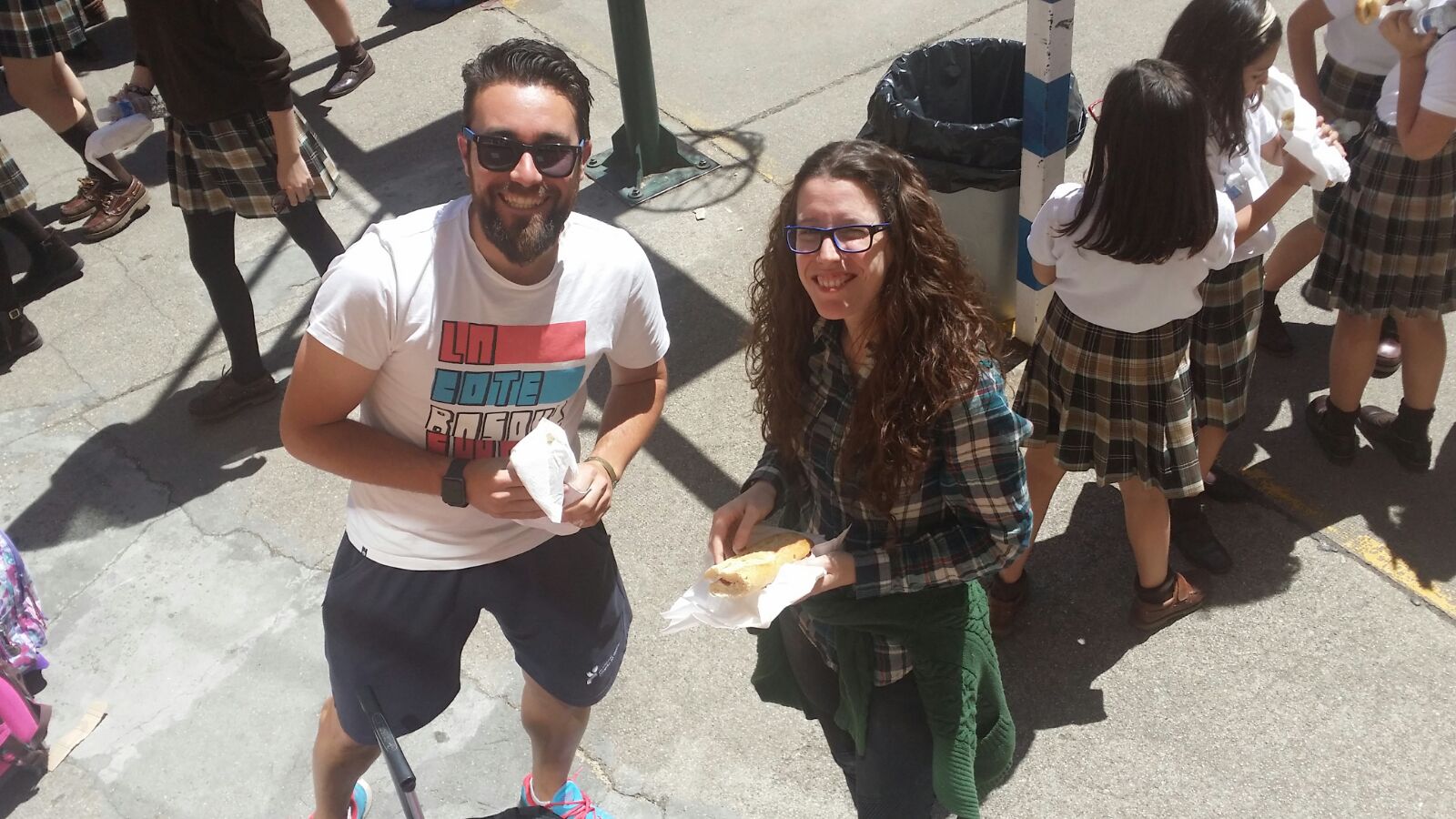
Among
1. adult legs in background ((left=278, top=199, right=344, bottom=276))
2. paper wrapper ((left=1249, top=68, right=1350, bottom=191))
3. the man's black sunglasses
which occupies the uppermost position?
the man's black sunglasses

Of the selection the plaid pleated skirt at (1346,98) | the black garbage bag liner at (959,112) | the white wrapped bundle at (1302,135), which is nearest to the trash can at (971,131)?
the black garbage bag liner at (959,112)

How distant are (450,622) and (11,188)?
3.79 meters

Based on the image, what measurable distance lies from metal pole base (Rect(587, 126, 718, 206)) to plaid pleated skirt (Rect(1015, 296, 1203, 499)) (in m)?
2.86

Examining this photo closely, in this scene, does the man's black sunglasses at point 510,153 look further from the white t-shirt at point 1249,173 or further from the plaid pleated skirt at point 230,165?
the plaid pleated skirt at point 230,165

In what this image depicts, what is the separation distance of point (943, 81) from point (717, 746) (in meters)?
2.69

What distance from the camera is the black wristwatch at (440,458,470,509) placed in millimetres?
2551

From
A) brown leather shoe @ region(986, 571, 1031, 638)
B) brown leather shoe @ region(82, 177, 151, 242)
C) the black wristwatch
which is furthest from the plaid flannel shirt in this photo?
brown leather shoe @ region(82, 177, 151, 242)

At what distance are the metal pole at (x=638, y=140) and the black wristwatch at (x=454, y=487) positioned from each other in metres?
3.46

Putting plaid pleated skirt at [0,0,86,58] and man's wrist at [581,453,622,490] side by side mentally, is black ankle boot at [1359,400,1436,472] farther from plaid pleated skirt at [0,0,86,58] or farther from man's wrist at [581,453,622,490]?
plaid pleated skirt at [0,0,86,58]

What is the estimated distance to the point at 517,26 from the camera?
722 cm

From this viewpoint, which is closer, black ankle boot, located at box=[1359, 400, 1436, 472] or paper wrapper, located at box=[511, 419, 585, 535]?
paper wrapper, located at box=[511, 419, 585, 535]

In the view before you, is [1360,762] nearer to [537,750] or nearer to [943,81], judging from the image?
[537,750]

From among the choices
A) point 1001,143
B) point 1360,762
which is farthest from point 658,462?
point 1360,762

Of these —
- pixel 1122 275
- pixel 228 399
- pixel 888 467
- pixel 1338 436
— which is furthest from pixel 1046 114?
pixel 228 399
